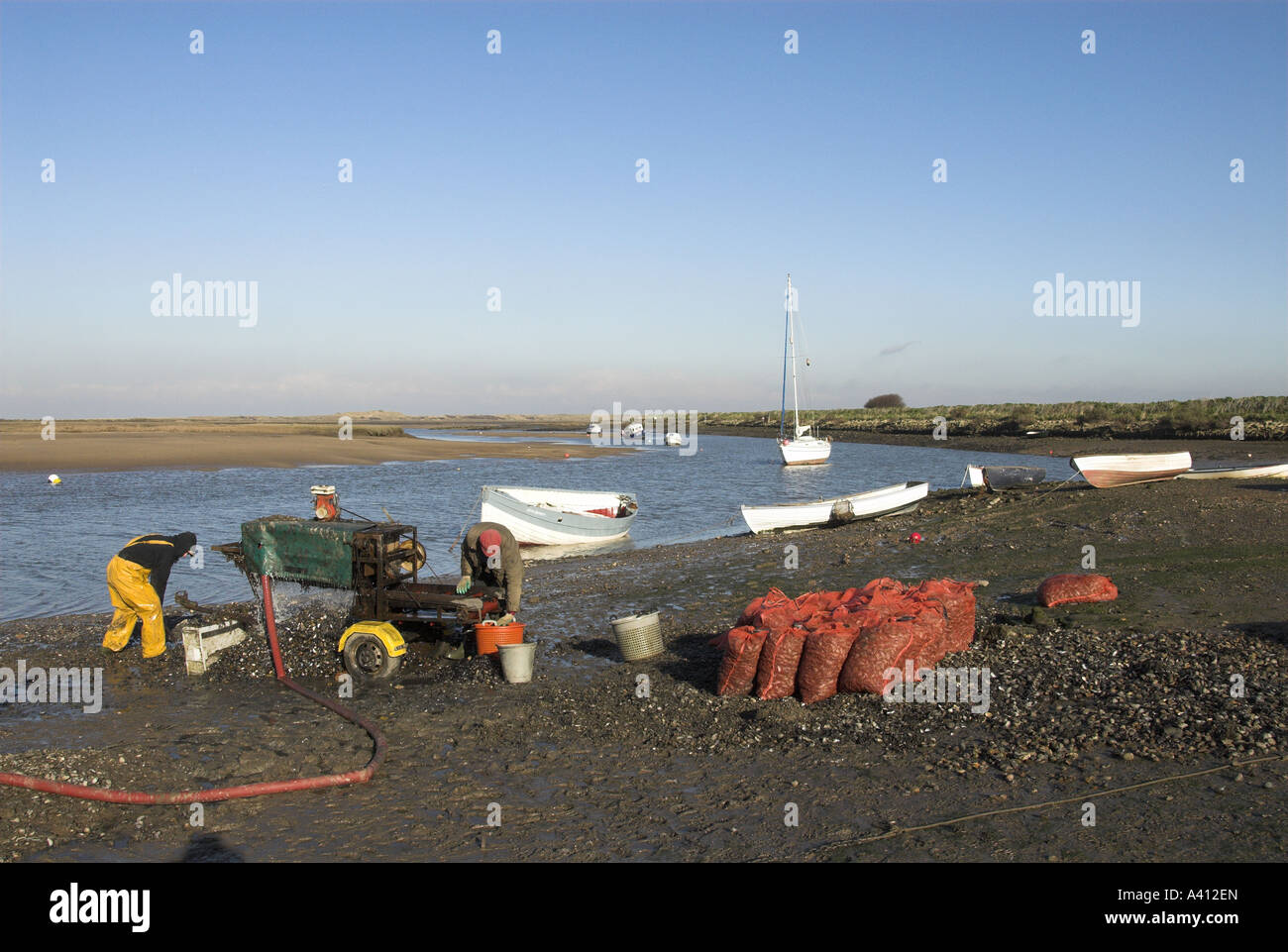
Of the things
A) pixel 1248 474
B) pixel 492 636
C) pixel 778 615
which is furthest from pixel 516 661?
pixel 1248 474

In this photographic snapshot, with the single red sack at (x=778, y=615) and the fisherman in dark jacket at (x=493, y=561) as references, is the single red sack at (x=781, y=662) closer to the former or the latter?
the single red sack at (x=778, y=615)

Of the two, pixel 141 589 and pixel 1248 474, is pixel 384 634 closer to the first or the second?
pixel 141 589

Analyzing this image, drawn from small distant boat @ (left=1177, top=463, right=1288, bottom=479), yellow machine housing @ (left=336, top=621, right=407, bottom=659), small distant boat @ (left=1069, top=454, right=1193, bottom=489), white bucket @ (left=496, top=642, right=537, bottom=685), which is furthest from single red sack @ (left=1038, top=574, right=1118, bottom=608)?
small distant boat @ (left=1177, top=463, right=1288, bottom=479)

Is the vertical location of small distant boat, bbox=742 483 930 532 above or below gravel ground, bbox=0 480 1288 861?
above

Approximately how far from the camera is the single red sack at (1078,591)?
1282cm

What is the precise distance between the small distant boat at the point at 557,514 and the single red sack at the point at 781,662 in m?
16.0

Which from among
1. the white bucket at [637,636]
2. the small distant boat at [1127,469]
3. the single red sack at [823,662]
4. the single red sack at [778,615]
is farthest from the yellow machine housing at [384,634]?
the small distant boat at [1127,469]

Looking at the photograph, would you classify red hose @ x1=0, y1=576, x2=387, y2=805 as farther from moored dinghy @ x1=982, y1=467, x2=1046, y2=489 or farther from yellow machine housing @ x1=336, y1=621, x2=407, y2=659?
moored dinghy @ x1=982, y1=467, x2=1046, y2=489

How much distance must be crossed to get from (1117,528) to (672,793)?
1588 cm

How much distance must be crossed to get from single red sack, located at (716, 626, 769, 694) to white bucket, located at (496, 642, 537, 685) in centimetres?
246

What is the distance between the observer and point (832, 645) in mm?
9312

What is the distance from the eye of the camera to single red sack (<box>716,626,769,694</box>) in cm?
967
